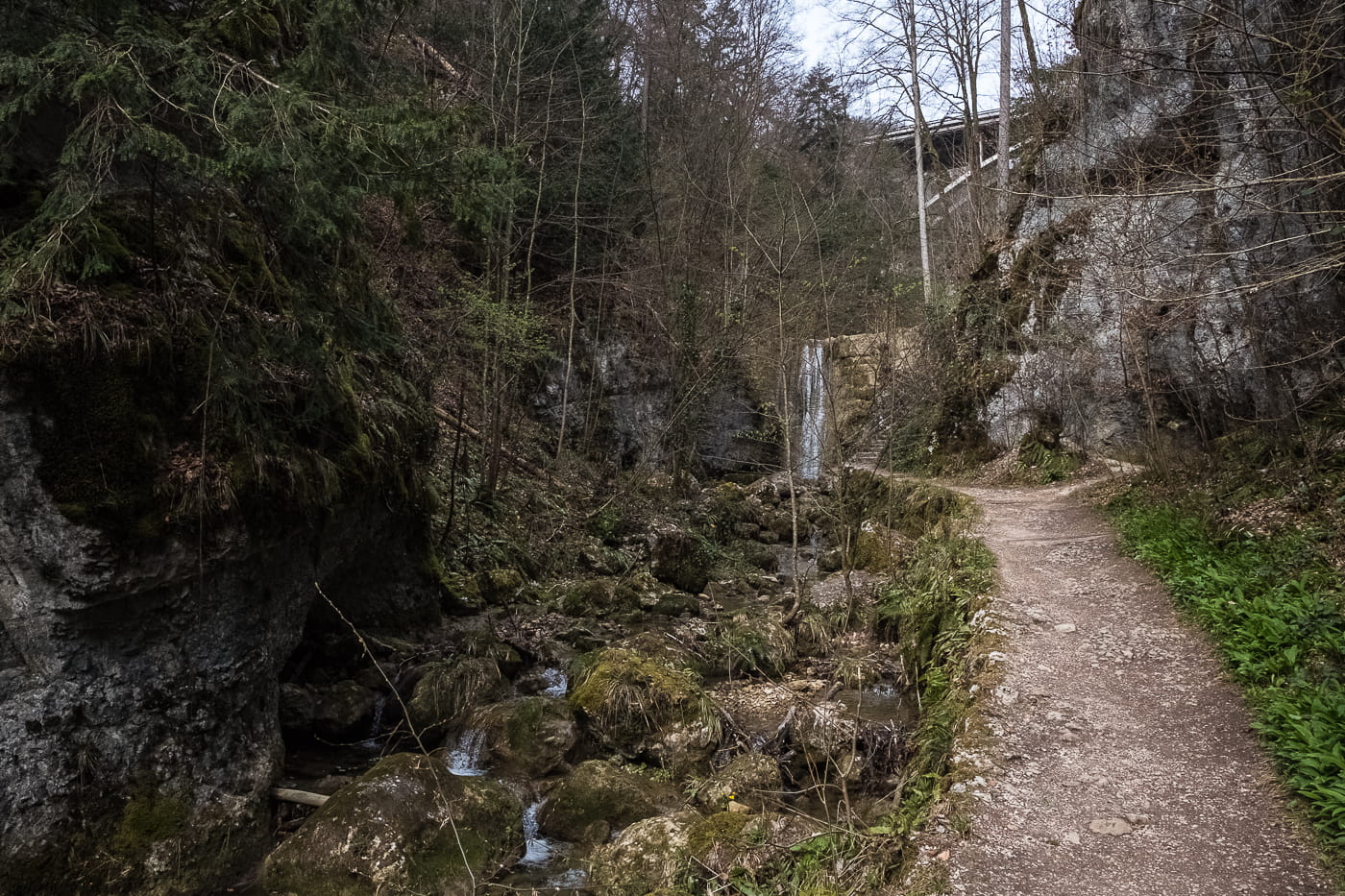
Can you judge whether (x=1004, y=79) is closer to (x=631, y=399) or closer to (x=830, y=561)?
(x=631, y=399)

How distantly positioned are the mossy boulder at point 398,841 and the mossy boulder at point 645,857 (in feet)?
2.53

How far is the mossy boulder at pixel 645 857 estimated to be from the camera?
498cm

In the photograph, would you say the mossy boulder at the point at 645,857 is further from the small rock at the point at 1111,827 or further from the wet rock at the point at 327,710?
the wet rock at the point at 327,710

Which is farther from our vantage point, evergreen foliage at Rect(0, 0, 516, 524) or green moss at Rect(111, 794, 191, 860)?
green moss at Rect(111, 794, 191, 860)

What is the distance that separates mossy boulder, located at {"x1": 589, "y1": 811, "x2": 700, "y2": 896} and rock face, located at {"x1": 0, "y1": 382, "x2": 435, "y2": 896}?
2.50 metres

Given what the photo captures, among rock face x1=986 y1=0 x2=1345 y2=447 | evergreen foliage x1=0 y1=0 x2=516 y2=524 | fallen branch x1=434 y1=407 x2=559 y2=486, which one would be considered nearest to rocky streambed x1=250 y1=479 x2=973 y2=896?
evergreen foliage x1=0 y1=0 x2=516 y2=524

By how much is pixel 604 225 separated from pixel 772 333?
559 cm

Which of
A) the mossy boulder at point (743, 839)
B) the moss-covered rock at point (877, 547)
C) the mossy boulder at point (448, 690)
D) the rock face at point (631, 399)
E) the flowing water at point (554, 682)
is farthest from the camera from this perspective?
the rock face at point (631, 399)

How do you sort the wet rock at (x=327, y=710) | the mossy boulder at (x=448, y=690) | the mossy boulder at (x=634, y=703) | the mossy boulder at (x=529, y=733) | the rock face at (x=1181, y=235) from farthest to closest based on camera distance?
1. the mossy boulder at (x=448, y=690)
2. the mossy boulder at (x=634, y=703)
3. the wet rock at (x=327, y=710)
4. the mossy boulder at (x=529, y=733)
5. the rock face at (x=1181, y=235)

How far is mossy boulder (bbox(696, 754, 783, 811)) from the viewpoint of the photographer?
5.93 metres

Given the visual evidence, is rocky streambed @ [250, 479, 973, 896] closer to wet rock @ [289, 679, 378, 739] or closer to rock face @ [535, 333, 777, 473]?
wet rock @ [289, 679, 378, 739]

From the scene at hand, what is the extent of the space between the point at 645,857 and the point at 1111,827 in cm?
284

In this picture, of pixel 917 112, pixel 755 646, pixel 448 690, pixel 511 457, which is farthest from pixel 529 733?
pixel 917 112

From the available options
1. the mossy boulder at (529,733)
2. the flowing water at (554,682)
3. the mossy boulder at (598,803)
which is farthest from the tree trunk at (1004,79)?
the mossy boulder at (598,803)
